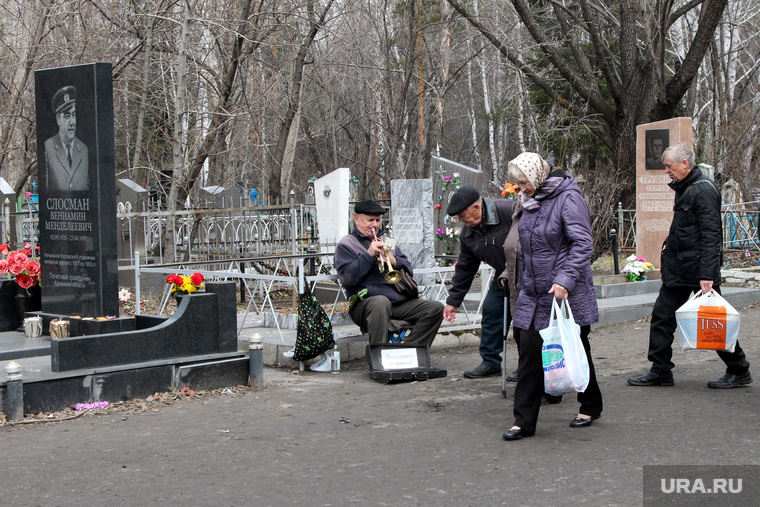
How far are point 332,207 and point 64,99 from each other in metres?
6.34

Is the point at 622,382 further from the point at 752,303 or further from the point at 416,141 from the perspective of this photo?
the point at 416,141

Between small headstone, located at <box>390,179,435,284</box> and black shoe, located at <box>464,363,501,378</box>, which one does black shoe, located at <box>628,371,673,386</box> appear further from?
small headstone, located at <box>390,179,435,284</box>

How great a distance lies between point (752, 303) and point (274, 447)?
30.3 feet

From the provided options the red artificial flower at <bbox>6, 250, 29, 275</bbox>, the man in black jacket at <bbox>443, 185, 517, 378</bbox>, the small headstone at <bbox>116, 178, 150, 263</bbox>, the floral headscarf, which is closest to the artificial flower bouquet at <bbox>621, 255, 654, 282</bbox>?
the man in black jacket at <bbox>443, 185, 517, 378</bbox>

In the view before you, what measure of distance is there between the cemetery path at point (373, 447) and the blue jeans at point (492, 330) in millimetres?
344

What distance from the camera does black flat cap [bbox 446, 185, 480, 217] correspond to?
6711 mm

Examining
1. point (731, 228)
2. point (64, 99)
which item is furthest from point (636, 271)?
point (64, 99)

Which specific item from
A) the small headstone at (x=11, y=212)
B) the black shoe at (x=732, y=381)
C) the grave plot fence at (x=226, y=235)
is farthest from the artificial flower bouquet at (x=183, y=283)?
the small headstone at (x=11, y=212)

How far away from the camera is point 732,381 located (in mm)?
6539

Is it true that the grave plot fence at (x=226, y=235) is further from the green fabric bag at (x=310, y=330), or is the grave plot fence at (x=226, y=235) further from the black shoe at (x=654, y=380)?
the black shoe at (x=654, y=380)

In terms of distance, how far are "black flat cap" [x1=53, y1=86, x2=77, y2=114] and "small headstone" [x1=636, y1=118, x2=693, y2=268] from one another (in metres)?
10.7

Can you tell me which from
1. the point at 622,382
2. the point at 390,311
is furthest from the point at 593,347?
the point at 390,311

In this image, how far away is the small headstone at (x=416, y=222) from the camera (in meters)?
10.3

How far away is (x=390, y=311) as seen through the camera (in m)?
7.52
